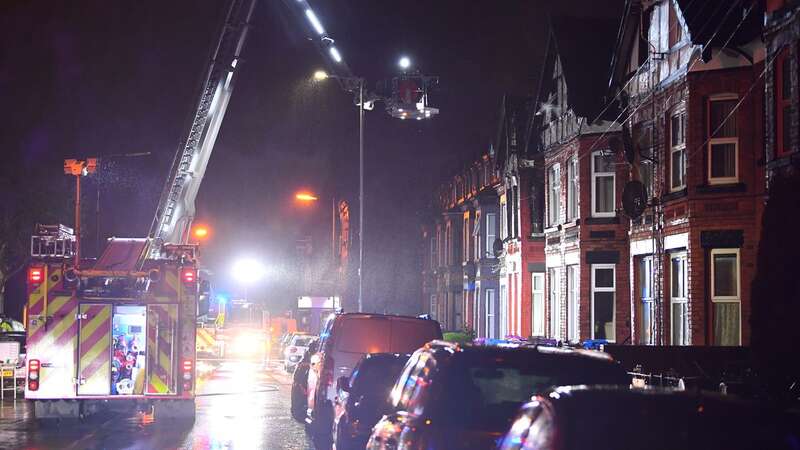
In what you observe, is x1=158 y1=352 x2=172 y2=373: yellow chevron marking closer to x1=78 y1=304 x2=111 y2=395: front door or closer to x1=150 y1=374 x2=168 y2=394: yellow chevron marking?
x1=150 y1=374 x2=168 y2=394: yellow chevron marking

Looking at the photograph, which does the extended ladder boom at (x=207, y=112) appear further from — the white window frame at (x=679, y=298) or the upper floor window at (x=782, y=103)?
the upper floor window at (x=782, y=103)

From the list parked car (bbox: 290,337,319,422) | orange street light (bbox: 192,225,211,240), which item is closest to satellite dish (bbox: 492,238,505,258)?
orange street light (bbox: 192,225,211,240)

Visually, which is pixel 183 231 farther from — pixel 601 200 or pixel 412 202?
pixel 412 202

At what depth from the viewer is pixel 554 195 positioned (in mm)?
31312

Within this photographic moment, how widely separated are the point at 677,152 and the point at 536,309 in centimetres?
1204

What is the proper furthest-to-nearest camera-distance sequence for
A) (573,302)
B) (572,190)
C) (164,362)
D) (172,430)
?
(572,190) → (573,302) → (164,362) → (172,430)

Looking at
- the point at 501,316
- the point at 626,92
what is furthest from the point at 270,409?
the point at 501,316

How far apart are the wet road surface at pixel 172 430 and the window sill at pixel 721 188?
28.7 ft

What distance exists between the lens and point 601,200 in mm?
27562

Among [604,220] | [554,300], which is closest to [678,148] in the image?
[604,220]

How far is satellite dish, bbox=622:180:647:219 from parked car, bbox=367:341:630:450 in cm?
1547

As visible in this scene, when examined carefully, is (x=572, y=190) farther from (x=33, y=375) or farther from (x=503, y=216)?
(x=33, y=375)

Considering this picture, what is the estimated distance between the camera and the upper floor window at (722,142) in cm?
2055

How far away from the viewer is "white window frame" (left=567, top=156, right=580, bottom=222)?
1124 inches
